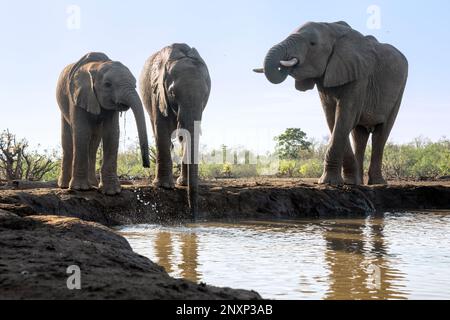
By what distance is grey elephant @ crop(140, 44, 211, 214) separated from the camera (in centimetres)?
898

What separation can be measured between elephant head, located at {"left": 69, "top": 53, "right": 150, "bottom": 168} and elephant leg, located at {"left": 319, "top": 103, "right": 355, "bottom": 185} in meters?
3.83

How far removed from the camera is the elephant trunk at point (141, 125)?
8695 millimetres

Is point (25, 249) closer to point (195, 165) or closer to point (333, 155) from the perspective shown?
point (195, 165)

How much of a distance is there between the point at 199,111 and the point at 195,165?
2.51ft

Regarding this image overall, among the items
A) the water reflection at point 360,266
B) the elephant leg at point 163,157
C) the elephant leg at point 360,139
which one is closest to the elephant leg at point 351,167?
the elephant leg at point 360,139

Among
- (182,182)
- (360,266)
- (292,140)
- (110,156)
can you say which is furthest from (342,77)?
(292,140)

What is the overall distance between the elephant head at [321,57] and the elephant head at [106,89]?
2.65 meters

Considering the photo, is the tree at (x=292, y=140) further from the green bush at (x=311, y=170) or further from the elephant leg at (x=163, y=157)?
the elephant leg at (x=163, y=157)

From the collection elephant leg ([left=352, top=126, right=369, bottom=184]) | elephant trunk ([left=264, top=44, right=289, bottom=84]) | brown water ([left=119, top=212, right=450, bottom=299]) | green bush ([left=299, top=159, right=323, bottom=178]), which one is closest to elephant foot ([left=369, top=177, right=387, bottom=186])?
elephant leg ([left=352, top=126, right=369, bottom=184])

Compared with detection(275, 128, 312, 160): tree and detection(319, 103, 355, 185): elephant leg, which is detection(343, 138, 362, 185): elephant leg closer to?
detection(319, 103, 355, 185): elephant leg

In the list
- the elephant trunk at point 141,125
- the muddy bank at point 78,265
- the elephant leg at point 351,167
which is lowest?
the muddy bank at point 78,265

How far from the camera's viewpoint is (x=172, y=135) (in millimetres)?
10016
